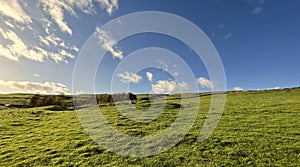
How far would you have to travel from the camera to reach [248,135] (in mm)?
19188

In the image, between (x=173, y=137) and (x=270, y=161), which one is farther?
(x=173, y=137)

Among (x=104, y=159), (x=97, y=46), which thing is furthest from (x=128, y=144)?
(x=97, y=46)

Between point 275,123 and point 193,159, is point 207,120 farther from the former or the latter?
point 193,159

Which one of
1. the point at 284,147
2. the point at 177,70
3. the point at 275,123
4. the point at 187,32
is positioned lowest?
the point at 284,147

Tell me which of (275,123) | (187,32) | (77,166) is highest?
(187,32)

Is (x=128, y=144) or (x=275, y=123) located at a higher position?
(x=275, y=123)

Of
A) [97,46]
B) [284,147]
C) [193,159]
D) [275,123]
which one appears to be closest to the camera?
[193,159]

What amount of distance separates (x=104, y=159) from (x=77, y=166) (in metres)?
1.76

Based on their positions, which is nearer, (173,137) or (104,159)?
(104,159)

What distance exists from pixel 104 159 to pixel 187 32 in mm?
16123

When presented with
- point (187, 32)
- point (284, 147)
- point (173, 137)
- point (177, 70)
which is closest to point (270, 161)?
point (284, 147)

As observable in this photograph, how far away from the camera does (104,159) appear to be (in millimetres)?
15508

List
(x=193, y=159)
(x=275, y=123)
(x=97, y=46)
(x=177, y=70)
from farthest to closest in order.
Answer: (x=177, y=70), (x=275, y=123), (x=97, y=46), (x=193, y=159)

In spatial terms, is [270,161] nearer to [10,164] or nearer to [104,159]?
[104,159]
